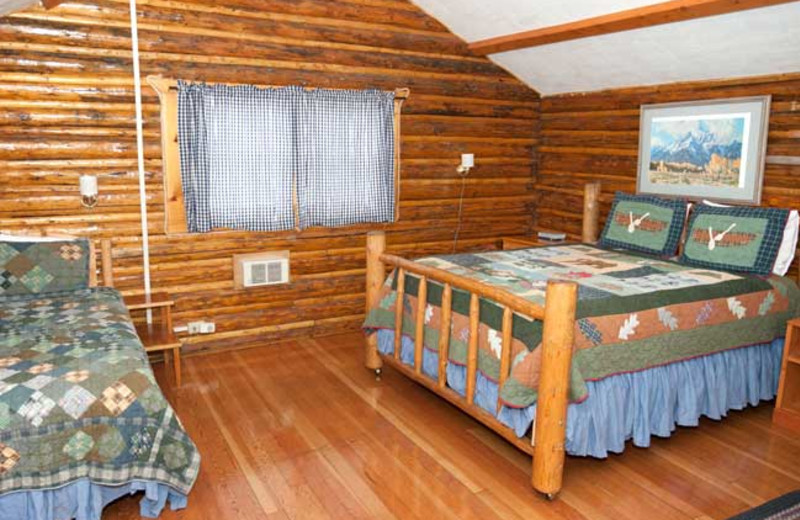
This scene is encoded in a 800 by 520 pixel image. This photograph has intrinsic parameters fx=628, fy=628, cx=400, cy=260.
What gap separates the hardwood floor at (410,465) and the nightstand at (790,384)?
0.27 feet

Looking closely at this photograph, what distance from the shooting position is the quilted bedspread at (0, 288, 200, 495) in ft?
8.36

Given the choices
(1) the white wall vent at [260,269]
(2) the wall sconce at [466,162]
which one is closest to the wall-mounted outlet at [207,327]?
(1) the white wall vent at [260,269]

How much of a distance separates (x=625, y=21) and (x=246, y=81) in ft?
9.25

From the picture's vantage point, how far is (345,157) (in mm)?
5352

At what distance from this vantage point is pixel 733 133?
4.64m

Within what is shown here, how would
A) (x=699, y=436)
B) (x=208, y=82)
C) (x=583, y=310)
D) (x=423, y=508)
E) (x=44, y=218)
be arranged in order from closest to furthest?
(x=423, y=508), (x=583, y=310), (x=699, y=436), (x=44, y=218), (x=208, y=82)

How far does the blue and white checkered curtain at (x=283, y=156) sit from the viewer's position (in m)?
4.77

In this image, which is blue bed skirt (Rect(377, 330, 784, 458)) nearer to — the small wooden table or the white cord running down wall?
the small wooden table

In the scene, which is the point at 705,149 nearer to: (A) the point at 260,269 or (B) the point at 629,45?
(B) the point at 629,45

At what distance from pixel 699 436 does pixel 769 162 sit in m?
2.12

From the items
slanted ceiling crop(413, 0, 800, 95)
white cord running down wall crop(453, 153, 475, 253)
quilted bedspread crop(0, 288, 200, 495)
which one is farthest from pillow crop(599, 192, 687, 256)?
quilted bedspread crop(0, 288, 200, 495)

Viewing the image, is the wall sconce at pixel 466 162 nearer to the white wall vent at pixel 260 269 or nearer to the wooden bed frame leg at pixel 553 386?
the white wall vent at pixel 260 269

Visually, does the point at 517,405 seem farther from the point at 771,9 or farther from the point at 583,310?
the point at 771,9

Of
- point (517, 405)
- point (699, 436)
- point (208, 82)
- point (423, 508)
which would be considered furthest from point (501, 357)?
point (208, 82)
